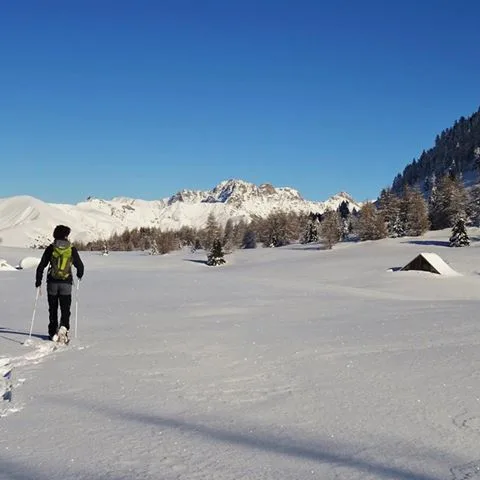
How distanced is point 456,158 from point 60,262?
619 feet

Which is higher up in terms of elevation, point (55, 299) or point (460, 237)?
point (460, 237)

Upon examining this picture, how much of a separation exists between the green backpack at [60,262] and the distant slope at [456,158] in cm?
16158

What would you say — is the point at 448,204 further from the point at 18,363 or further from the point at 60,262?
the point at 18,363

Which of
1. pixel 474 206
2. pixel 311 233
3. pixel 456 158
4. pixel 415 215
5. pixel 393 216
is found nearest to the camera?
pixel 415 215

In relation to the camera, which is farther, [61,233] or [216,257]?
[216,257]

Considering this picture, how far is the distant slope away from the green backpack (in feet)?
530

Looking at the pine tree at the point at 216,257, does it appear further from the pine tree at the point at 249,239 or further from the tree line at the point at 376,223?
the pine tree at the point at 249,239

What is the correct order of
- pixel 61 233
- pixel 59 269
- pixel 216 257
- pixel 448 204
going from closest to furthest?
pixel 59 269 → pixel 61 233 → pixel 216 257 → pixel 448 204

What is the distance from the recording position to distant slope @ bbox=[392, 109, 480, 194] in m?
168

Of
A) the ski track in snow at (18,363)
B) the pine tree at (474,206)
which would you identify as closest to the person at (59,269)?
the ski track in snow at (18,363)

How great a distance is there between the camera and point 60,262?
9.97 metres

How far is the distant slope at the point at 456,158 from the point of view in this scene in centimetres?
16821

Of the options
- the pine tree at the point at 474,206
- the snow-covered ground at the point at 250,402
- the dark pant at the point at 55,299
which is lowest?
the snow-covered ground at the point at 250,402

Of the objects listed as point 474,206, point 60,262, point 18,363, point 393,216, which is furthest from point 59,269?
point 474,206
